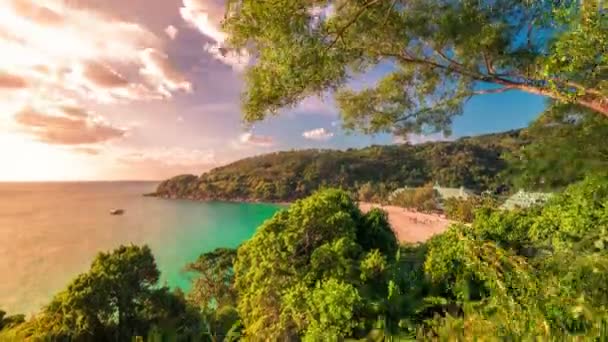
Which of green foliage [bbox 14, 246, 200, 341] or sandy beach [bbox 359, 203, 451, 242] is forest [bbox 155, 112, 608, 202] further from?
green foliage [bbox 14, 246, 200, 341]

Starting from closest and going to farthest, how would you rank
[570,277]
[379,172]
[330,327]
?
[570,277] < [330,327] < [379,172]

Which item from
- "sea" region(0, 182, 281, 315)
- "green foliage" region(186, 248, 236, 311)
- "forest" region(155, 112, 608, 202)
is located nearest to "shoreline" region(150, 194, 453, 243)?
"forest" region(155, 112, 608, 202)

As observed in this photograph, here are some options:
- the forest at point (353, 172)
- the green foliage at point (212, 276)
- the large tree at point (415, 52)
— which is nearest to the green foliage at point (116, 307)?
the large tree at point (415, 52)

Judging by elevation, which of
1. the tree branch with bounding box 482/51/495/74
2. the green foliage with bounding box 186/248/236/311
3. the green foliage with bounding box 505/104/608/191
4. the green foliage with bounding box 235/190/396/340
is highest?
the tree branch with bounding box 482/51/495/74

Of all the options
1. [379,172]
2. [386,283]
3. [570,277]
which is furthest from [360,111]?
[379,172]

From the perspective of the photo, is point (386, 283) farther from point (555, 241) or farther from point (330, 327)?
point (555, 241)

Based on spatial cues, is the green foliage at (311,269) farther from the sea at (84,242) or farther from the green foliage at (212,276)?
the sea at (84,242)

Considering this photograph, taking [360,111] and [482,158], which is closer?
[360,111]

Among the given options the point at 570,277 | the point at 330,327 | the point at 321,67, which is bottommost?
the point at 330,327
